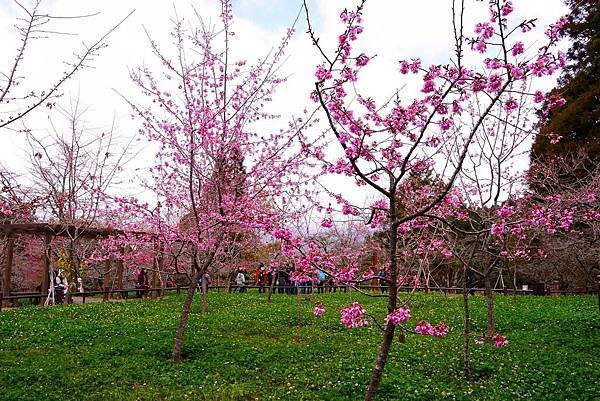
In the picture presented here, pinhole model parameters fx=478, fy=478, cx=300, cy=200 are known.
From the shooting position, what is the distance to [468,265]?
21.7 feet

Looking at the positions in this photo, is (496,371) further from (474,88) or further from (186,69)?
(186,69)

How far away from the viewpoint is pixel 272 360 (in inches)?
290

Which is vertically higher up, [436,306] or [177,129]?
[177,129]

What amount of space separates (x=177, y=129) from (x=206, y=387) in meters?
4.28

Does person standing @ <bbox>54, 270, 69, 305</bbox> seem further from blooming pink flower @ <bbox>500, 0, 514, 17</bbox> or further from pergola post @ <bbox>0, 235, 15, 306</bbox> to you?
blooming pink flower @ <bbox>500, 0, 514, 17</bbox>

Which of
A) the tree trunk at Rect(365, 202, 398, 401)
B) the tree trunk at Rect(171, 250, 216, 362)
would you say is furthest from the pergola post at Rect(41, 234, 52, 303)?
the tree trunk at Rect(365, 202, 398, 401)

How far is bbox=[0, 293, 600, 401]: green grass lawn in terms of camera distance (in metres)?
5.95

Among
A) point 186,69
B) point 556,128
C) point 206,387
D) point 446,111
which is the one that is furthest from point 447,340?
point 556,128

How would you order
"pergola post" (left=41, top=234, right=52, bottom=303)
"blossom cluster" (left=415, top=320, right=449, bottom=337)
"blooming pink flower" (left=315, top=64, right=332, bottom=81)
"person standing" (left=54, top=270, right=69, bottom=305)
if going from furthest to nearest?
1. "person standing" (left=54, top=270, right=69, bottom=305)
2. "pergola post" (left=41, top=234, right=52, bottom=303)
3. "blooming pink flower" (left=315, top=64, right=332, bottom=81)
4. "blossom cluster" (left=415, top=320, right=449, bottom=337)

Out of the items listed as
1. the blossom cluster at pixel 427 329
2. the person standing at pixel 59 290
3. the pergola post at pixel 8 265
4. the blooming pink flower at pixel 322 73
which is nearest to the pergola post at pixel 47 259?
the person standing at pixel 59 290

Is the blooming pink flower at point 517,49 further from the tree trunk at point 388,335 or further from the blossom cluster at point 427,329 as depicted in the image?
the blossom cluster at point 427,329

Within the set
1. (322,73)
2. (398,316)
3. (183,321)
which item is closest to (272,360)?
(183,321)

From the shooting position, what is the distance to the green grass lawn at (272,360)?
19.5 ft

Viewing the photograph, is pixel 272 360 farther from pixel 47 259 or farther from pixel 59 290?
pixel 59 290
